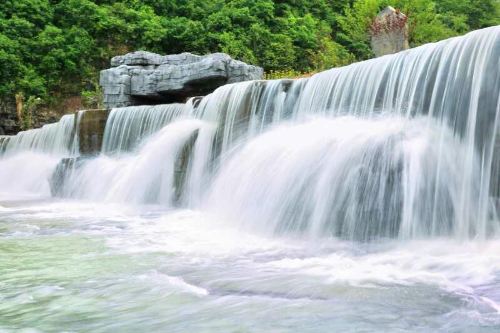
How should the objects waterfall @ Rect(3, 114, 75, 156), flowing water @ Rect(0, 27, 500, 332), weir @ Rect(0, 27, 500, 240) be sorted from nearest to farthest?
flowing water @ Rect(0, 27, 500, 332) → weir @ Rect(0, 27, 500, 240) → waterfall @ Rect(3, 114, 75, 156)

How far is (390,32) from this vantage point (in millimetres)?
15969

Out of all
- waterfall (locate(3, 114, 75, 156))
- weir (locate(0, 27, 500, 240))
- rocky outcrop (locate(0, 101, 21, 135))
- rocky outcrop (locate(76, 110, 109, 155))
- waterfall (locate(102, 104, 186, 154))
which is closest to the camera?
weir (locate(0, 27, 500, 240))

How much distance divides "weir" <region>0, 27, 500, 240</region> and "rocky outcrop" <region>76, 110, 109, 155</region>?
4.08m

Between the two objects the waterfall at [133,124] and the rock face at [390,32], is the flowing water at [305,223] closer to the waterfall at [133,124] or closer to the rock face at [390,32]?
the waterfall at [133,124]

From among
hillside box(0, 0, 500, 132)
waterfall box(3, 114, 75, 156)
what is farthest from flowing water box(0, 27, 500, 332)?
hillside box(0, 0, 500, 132)

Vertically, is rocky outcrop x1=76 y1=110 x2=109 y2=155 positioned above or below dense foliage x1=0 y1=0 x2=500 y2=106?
below

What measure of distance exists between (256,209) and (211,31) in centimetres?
1912

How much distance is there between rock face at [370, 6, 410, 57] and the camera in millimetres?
15883

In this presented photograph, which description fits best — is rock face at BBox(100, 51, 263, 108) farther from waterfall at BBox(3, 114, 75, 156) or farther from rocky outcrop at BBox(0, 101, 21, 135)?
rocky outcrop at BBox(0, 101, 21, 135)

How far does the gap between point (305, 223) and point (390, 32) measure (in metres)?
11.9

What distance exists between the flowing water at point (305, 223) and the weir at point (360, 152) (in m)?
0.02

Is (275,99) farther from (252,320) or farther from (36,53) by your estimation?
(36,53)

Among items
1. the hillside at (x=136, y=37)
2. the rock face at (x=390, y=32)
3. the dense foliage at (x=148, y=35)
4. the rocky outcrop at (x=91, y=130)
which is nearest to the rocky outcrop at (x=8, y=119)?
the hillside at (x=136, y=37)

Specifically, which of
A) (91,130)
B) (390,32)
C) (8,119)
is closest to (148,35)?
(8,119)
